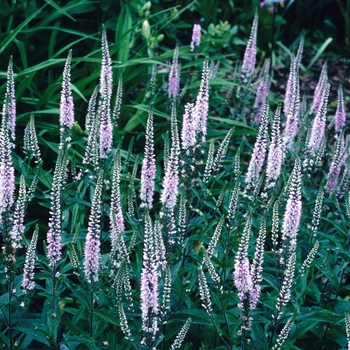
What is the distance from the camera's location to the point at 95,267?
131 inches

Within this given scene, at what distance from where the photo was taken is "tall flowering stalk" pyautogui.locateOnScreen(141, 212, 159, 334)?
294cm

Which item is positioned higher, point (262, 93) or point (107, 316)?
point (262, 93)

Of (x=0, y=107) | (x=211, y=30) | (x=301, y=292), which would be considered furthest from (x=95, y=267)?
(x=211, y=30)

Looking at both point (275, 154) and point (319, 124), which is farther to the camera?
point (319, 124)

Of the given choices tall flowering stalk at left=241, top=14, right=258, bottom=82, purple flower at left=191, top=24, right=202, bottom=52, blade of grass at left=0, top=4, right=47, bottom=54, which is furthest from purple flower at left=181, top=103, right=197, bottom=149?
blade of grass at left=0, top=4, right=47, bottom=54

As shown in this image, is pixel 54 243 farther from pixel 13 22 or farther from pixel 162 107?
pixel 13 22

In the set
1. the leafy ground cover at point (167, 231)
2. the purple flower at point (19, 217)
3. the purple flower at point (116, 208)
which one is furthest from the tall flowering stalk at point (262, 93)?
the purple flower at point (19, 217)

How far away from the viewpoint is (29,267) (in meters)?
3.44

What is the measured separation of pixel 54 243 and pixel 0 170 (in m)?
0.47

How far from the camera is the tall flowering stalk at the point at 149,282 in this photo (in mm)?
2938

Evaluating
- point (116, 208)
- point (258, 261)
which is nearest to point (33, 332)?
point (116, 208)

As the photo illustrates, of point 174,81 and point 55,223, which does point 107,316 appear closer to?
point 55,223

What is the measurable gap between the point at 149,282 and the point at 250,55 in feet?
11.3

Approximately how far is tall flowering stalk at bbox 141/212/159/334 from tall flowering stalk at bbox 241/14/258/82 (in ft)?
10.8
